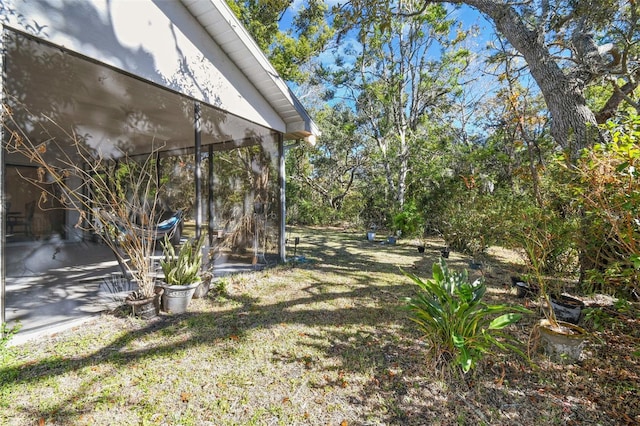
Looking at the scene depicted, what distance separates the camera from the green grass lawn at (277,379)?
1.91 m

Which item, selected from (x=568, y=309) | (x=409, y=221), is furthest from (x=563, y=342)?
(x=409, y=221)

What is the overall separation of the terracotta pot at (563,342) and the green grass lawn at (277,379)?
95 mm

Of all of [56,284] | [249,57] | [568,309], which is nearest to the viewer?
[568,309]

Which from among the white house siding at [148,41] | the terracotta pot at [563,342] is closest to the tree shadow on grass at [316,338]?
the terracotta pot at [563,342]

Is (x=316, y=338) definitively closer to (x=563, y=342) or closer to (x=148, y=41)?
(x=563, y=342)

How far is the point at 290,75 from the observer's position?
12305 mm

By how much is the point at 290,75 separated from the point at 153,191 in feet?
31.4

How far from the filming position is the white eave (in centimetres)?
405

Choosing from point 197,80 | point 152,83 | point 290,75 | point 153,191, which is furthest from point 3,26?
point 290,75

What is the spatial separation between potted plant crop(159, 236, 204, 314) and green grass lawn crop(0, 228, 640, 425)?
0.17 meters

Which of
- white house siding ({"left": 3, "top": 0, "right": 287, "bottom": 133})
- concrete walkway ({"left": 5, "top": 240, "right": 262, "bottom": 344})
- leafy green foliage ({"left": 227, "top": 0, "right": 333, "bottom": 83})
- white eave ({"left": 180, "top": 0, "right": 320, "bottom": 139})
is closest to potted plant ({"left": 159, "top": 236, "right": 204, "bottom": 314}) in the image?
concrete walkway ({"left": 5, "top": 240, "right": 262, "bottom": 344})

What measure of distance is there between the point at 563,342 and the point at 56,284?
6.12 meters

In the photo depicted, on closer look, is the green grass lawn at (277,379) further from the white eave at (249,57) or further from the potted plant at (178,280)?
the white eave at (249,57)

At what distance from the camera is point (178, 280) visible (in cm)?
344
